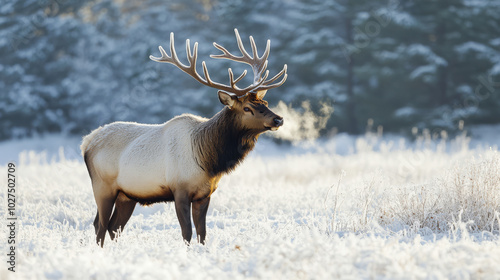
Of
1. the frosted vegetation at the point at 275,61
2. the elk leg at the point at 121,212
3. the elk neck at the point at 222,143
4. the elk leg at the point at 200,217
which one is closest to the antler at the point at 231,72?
the elk neck at the point at 222,143

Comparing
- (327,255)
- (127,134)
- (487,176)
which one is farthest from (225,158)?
(487,176)

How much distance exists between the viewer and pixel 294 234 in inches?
202

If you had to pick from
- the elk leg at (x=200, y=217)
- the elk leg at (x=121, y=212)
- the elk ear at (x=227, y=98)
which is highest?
the elk ear at (x=227, y=98)

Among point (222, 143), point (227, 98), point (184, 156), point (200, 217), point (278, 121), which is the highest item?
point (227, 98)

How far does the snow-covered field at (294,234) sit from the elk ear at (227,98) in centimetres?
122

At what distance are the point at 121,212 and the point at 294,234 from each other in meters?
1.94

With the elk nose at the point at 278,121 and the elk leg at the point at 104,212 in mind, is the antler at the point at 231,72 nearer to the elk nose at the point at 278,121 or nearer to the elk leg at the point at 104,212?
the elk nose at the point at 278,121

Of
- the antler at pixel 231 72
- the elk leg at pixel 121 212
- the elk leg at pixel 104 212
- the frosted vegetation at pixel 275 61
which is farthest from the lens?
the frosted vegetation at pixel 275 61

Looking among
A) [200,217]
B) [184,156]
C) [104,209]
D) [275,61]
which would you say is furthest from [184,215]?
[275,61]

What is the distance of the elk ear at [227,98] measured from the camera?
5.18 metres

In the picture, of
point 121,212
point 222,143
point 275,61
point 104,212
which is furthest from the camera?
point 275,61

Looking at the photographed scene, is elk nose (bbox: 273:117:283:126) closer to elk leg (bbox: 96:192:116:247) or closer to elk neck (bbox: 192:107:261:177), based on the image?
elk neck (bbox: 192:107:261:177)

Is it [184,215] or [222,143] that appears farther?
[222,143]

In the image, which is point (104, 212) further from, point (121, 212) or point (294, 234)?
point (294, 234)
